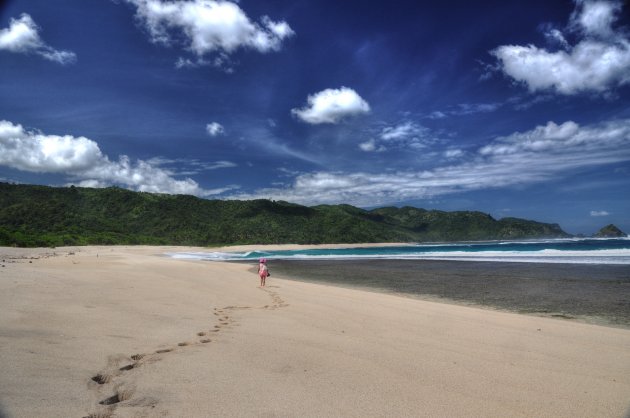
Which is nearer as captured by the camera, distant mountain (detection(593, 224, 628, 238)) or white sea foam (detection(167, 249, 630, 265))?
white sea foam (detection(167, 249, 630, 265))

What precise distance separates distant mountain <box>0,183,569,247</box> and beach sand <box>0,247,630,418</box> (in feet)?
143

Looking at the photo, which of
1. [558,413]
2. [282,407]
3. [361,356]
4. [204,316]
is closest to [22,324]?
[204,316]

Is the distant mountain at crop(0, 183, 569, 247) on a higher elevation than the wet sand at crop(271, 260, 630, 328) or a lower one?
higher

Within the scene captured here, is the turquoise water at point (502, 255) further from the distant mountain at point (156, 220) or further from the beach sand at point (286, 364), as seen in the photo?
the beach sand at point (286, 364)

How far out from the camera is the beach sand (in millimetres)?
3201

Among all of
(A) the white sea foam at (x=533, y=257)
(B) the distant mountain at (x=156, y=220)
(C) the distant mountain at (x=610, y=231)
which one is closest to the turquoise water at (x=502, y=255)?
(A) the white sea foam at (x=533, y=257)

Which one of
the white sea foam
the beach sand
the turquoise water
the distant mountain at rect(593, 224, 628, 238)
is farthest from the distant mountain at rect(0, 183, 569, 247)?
the distant mountain at rect(593, 224, 628, 238)

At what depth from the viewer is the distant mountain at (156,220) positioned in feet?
237

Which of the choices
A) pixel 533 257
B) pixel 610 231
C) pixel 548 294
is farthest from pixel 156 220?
pixel 610 231

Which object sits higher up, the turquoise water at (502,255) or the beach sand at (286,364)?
the beach sand at (286,364)

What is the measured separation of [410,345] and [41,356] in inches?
186

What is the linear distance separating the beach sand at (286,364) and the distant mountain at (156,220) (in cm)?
4355

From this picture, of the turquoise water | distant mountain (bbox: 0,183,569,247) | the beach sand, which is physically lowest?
the turquoise water

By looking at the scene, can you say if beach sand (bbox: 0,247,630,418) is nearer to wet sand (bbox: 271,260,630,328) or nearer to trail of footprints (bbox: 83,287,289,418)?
trail of footprints (bbox: 83,287,289,418)
